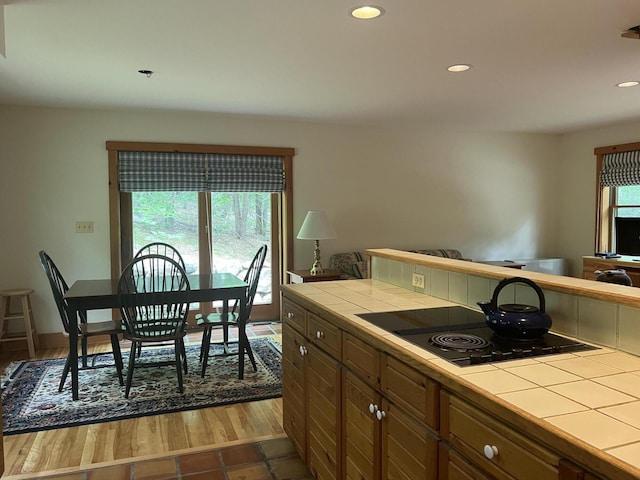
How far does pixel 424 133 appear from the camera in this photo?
240 inches

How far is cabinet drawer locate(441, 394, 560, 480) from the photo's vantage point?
3.33 ft

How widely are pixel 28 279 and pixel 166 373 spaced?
74.5 inches

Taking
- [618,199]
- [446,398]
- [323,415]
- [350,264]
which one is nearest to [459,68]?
[323,415]

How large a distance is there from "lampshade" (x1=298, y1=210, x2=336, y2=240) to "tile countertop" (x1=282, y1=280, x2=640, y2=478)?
3331 mm

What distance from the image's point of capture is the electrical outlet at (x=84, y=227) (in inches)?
192

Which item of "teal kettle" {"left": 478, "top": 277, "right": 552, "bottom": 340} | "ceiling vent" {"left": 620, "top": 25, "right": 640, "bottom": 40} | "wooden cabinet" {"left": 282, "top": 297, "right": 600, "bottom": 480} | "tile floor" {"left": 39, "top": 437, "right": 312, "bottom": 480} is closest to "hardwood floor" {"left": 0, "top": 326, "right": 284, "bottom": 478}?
"tile floor" {"left": 39, "top": 437, "right": 312, "bottom": 480}

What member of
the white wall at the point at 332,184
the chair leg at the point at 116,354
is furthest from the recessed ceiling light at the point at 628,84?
the chair leg at the point at 116,354

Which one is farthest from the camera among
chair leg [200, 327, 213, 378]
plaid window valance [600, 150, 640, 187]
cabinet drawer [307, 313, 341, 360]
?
plaid window valance [600, 150, 640, 187]

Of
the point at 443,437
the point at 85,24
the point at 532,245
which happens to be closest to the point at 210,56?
the point at 85,24

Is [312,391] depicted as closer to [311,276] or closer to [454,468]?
[454,468]

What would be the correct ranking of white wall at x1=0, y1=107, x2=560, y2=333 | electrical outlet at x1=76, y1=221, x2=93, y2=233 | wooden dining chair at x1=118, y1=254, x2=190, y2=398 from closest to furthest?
1. wooden dining chair at x1=118, y1=254, x2=190, y2=398
2. white wall at x1=0, y1=107, x2=560, y2=333
3. electrical outlet at x1=76, y1=221, x2=93, y2=233

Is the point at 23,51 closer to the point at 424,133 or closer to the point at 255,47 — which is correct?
the point at 255,47

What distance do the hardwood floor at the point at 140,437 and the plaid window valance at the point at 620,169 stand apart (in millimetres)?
4934

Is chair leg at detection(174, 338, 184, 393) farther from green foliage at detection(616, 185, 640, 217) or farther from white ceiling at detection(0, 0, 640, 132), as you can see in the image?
green foliage at detection(616, 185, 640, 217)
